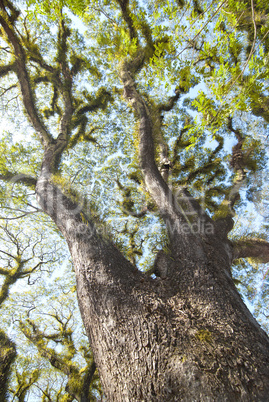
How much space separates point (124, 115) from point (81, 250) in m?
6.82

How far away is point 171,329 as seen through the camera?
1737mm

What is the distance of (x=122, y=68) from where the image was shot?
6.10 m

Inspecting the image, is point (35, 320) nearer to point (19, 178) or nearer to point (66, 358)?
point (66, 358)

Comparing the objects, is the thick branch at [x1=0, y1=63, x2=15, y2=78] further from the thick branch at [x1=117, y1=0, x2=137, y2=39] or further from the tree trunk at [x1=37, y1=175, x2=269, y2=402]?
the tree trunk at [x1=37, y1=175, x2=269, y2=402]

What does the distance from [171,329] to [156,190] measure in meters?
2.56

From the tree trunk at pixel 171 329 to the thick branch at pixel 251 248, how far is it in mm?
1738

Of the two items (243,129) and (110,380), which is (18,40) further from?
(110,380)

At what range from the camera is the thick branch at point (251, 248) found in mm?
4230

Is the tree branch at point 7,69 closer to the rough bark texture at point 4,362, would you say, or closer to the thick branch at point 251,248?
the rough bark texture at point 4,362

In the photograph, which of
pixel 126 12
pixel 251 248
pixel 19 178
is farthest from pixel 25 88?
pixel 251 248

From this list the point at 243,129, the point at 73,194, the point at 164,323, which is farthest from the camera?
the point at 243,129

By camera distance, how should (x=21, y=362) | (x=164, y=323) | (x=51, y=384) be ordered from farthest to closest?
1. (x=51, y=384)
2. (x=21, y=362)
3. (x=164, y=323)

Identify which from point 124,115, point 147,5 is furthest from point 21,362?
point 147,5

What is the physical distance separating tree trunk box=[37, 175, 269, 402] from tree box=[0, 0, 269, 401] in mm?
10
